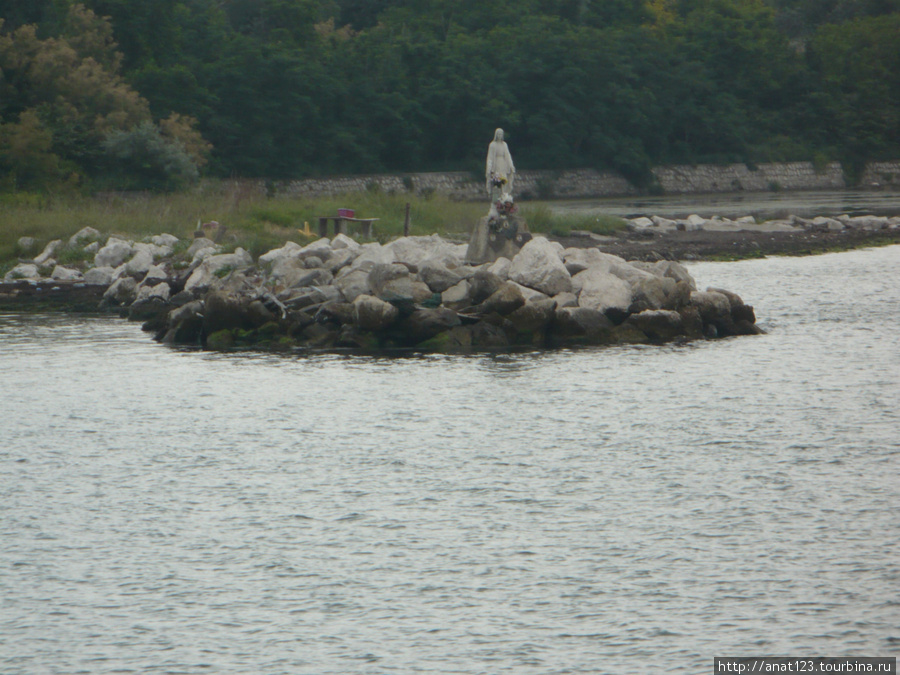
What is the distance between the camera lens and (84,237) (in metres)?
34.7

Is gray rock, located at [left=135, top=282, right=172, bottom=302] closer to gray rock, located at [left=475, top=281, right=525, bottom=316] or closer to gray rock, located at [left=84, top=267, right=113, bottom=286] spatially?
gray rock, located at [left=84, top=267, right=113, bottom=286]

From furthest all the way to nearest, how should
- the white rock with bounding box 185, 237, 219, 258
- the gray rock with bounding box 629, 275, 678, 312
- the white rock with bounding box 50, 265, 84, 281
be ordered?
the white rock with bounding box 50, 265, 84, 281, the white rock with bounding box 185, 237, 219, 258, the gray rock with bounding box 629, 275, 678, 312

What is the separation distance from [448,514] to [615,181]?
7777 cm

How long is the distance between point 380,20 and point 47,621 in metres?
87.8

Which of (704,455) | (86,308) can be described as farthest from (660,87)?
(704,455)

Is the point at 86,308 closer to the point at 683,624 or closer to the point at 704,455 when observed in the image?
the point at 704,455

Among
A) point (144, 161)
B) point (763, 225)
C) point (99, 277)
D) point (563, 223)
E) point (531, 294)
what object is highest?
point (144, 161)

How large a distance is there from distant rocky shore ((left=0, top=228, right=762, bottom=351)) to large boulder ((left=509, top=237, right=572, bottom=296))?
0.02 metres

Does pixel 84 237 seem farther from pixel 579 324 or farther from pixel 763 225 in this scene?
pixel 763 225

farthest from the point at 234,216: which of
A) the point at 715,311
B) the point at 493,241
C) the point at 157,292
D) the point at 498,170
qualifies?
the point at 715,311

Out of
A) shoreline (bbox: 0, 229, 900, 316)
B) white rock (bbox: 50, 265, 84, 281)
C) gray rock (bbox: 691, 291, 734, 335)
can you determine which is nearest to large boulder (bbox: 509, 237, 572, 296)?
gray rock (bbox: 691, 291, 734, 335)

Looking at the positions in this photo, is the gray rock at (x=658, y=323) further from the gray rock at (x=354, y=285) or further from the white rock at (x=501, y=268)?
Answer: the gray rock at (x=354, y=285)

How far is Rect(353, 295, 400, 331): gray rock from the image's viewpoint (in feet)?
70.6

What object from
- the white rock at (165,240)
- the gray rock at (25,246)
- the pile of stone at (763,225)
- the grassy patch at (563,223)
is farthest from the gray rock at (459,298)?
the pile of stone at (763,225)
